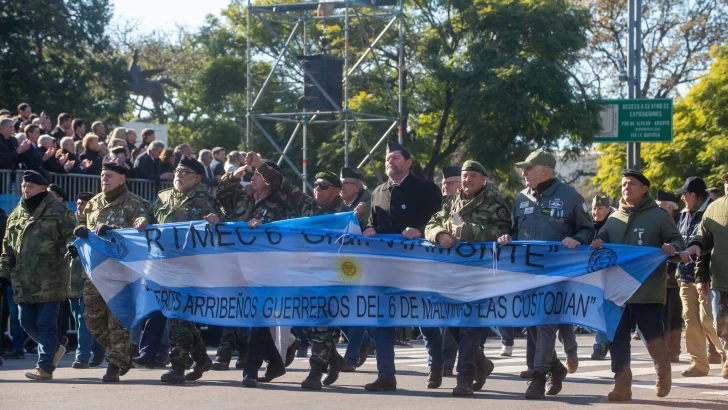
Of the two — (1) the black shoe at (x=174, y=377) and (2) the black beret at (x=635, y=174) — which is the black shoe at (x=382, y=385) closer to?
(1) the black shoe at (x=174, y=377)

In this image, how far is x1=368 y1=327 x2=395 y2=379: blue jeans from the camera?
10242 millimetres

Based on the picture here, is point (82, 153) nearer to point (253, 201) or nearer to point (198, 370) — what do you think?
point (253, 201)

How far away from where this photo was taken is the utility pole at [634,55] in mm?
28641

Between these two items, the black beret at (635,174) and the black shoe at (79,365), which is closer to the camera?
the black beret at (635,174)

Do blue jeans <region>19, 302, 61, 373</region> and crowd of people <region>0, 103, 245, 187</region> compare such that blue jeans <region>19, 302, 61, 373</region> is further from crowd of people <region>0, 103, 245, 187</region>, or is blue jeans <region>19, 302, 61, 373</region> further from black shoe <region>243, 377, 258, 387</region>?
crowd of people <region>0, 103, 245, 187</region>

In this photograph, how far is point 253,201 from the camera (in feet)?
38.0

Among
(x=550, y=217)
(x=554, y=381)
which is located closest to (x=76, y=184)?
(x=550, y=217)

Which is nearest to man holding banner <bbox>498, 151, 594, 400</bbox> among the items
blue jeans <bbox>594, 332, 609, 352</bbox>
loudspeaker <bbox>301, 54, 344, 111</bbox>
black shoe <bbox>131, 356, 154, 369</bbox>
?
black shoe <bbox>131, 356, 154, 369</bbox>

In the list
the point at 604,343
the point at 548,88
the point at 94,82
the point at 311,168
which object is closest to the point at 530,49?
the point at 548,88

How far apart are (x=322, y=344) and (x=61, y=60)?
104 ft

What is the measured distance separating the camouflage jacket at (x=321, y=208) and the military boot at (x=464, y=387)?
7.80ft

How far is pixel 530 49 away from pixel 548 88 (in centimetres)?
234

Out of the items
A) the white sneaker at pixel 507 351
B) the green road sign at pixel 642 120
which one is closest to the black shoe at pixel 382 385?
the white sneaker at pixel 507 351

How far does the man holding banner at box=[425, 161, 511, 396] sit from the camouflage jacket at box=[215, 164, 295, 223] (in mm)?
1748
